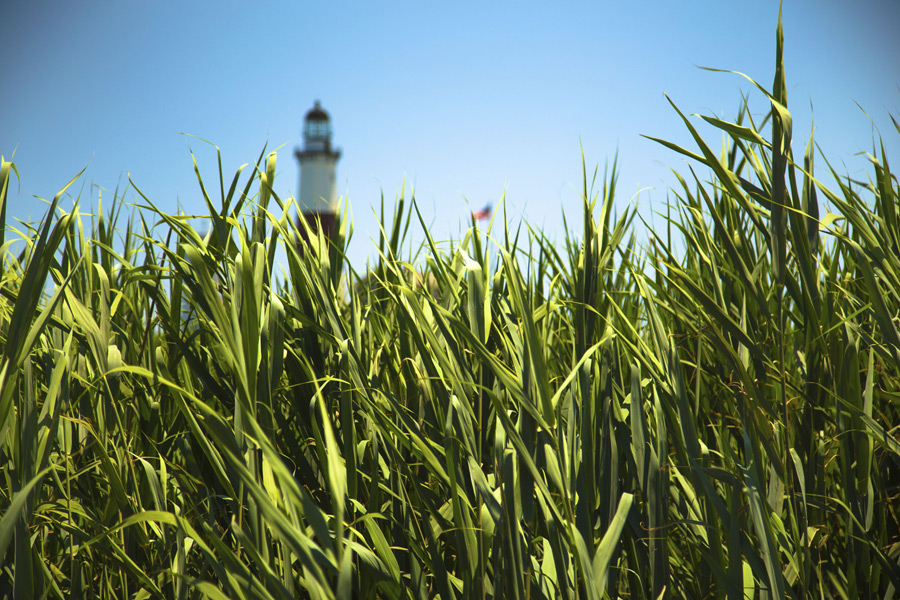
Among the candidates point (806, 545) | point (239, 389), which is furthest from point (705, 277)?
point (239, 389)

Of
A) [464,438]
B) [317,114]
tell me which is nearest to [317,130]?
[317,114]

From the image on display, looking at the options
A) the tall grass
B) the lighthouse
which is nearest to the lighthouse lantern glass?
the lighthouse

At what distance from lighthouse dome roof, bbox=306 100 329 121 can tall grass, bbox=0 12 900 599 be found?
2649 centimetres

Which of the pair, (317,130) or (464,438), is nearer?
(464,438)

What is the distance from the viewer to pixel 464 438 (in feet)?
2.38

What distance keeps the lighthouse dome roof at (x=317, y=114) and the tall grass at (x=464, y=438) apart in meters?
26.5

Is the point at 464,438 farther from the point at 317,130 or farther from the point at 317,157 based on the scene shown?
the point at 317,130

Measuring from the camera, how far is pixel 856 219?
0.76m

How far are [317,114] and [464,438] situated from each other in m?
27.0

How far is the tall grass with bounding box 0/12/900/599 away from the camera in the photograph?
2.06 feet

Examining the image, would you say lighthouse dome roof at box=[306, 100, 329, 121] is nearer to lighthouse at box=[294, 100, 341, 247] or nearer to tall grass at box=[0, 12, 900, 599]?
lighthouse at box=[294, 100, 341, 247]

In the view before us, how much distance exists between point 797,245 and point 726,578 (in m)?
0.43

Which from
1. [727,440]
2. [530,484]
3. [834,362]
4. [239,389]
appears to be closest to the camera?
[239,389]

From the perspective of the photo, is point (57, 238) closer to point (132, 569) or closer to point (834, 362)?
point (132, 569)
